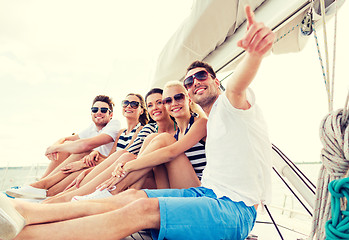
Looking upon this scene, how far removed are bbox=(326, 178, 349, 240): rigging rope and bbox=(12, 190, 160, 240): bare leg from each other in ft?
2.18

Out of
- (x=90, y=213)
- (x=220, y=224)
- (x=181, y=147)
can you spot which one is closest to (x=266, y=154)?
(x=220, y=224)

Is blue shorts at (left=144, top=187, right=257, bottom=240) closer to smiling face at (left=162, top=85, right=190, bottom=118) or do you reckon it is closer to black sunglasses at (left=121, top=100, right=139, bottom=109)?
smiling face at (left=162, top=85, right=190, bottom=118)

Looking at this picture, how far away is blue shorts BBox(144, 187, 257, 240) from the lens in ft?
3.40

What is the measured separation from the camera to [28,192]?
2035 millimetres

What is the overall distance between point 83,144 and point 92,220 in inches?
69.0

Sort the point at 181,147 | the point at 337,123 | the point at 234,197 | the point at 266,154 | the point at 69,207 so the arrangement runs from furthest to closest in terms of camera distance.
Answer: the point at 181,147 → the point at 266,154 → the point at 234,197 → the point at 69,207 → the point at 337,123

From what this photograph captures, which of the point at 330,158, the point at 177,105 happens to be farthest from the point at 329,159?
the point at 177,105

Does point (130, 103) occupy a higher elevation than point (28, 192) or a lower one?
higher

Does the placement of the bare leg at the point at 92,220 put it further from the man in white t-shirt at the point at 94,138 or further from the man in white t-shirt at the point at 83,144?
the man in white t-shirt at the point at 94,138

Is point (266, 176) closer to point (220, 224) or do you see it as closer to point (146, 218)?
point (220, 224)

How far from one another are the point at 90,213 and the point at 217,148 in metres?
0.71

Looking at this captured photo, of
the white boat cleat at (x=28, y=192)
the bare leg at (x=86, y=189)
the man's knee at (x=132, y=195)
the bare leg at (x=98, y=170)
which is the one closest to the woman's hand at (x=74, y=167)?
the white boat cleat at (x=28, y=192)

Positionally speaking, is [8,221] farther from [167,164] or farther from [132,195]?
[167,164]

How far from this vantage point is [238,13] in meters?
1.78
